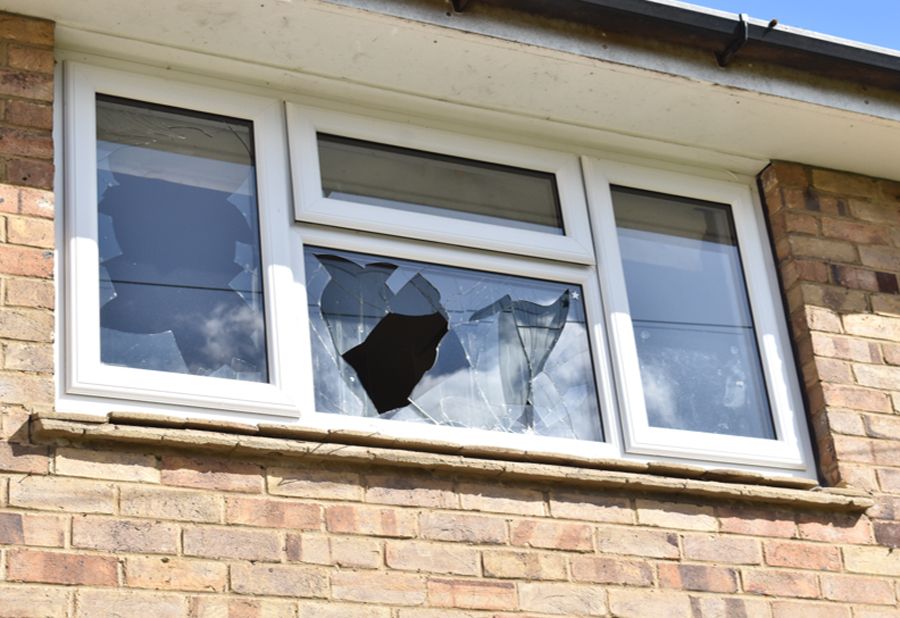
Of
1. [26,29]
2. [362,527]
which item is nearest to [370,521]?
[362,527]

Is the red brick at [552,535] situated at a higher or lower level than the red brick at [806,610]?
higher

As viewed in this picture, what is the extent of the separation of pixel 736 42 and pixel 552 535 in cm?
184

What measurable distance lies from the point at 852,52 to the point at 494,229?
1409mm

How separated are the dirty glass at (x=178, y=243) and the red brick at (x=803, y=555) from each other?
177 centimetres

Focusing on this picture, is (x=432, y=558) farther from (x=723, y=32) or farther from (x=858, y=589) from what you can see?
(x=723, y=32)

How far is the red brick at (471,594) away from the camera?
4.79 meters

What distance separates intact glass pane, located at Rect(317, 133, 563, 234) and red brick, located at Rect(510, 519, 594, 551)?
123 centimetres

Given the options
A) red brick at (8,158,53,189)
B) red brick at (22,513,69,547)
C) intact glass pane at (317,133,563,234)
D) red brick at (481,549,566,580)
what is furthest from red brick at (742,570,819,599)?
red brick at (8,158,53,189)

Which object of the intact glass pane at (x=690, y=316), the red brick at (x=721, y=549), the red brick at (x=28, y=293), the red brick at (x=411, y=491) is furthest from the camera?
the intact glass pane at (x=690, y=316)

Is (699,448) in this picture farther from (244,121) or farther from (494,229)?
(244,121)

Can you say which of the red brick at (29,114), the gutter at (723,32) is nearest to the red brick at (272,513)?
the red brick at (29,114)

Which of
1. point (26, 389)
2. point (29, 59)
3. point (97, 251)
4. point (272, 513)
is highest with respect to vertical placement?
point (29, 59)

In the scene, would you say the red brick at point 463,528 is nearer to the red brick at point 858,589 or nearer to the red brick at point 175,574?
the red brick at point 175,574

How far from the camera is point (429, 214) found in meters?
5.68
